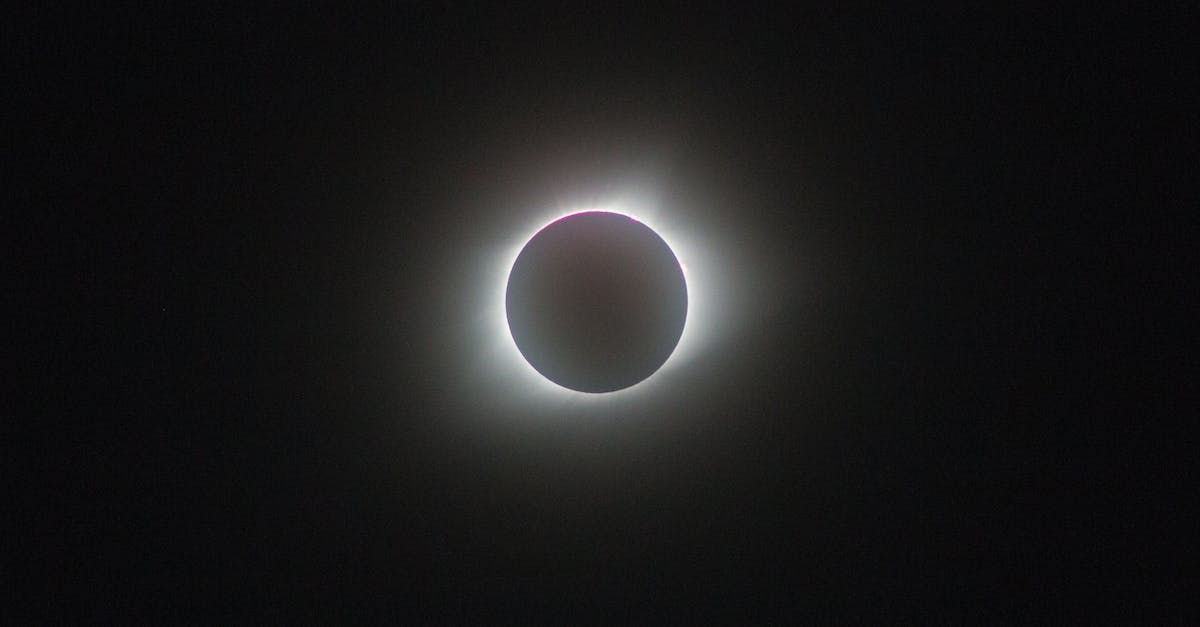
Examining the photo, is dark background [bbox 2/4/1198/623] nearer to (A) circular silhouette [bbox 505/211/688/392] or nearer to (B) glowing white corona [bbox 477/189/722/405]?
(B) glowing white corona [bbox 477/189/722/405]

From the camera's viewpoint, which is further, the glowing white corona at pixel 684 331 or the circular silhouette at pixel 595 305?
the glowing white corona at pixel 684 331

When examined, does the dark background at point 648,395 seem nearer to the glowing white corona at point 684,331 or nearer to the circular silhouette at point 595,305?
the glowing white corona at point 684,331

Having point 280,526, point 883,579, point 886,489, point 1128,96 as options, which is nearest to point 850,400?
point 886,489

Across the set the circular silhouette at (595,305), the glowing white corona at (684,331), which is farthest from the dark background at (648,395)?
the circular silhouette at (595,305)

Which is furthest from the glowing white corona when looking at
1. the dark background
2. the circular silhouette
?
the circular silhouette

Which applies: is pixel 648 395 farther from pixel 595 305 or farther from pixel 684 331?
pixel 595 305
